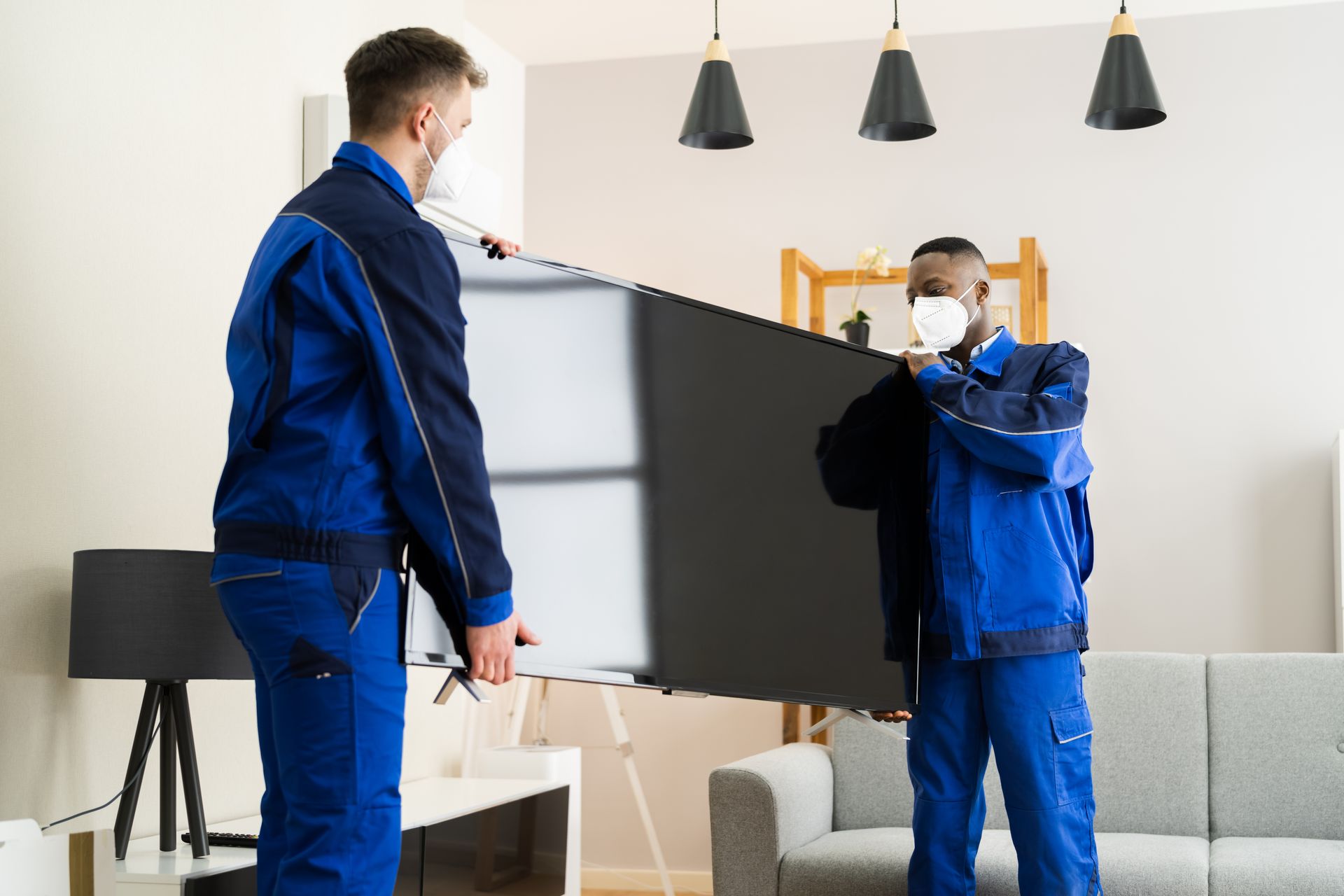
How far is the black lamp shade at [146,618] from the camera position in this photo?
6.73ft

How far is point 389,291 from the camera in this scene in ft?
4.70

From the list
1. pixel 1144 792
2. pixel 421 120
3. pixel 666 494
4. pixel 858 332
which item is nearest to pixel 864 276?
pixel 858 332

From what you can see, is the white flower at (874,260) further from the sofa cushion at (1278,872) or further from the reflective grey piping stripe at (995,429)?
the sofa cushion at (1278,872)

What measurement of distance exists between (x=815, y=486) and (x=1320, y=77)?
292 cm

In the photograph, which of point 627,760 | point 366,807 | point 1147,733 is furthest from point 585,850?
point 366,807

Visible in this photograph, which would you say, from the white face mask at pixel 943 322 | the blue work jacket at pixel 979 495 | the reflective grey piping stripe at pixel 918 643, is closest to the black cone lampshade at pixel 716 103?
the white face mask at pixel 943 322

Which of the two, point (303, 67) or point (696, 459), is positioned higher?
point (303, 67)

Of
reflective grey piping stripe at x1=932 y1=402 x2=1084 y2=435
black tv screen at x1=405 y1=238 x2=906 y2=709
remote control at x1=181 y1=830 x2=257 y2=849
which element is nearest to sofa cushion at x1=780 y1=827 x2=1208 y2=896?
black tv screen at x1=405 y1=238 x2=906 y2=709

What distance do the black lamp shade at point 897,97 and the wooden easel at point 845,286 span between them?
57cm

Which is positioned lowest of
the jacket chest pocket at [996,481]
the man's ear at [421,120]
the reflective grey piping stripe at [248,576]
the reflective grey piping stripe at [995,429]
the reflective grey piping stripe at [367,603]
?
the reflective grey piping stripe at [367,603]

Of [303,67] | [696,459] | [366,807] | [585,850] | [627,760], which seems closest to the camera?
[366,807]

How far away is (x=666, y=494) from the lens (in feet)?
6.42

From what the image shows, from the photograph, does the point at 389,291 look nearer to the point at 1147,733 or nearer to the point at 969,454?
the point at 969,454

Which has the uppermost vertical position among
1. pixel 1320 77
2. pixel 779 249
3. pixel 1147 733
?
pixel 1320 77
